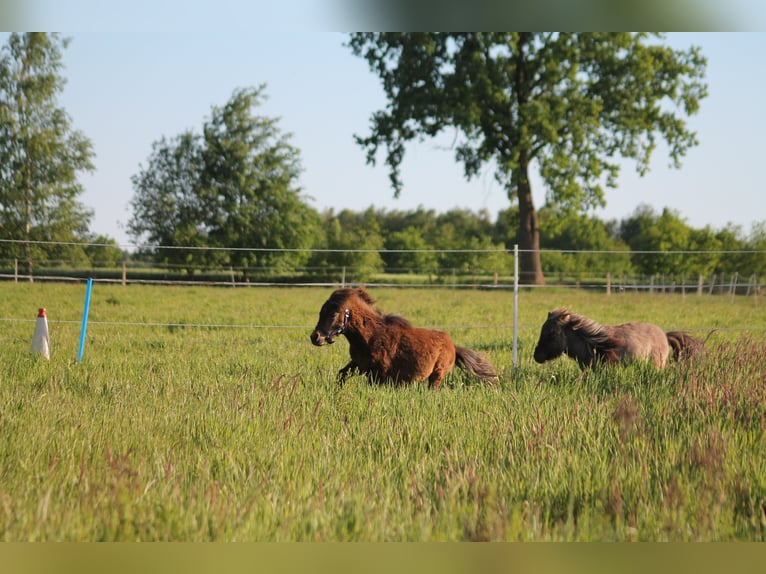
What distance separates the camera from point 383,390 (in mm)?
6102

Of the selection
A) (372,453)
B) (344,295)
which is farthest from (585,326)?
(372,453)

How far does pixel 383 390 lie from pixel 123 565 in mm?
4863

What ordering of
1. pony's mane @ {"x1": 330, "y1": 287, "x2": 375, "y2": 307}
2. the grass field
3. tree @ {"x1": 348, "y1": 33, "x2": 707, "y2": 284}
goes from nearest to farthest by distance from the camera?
the grass field < pony's mane @ {"x1": 330, "y1": 287, "x2": 375, "y2": 307} < tree @ {"x1": 348, "y1": 33, "x2": 707, "y2": 284}

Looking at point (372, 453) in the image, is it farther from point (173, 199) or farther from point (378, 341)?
point (173, 199)

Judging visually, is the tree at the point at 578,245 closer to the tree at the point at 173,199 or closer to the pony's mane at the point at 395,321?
the pony's mane at the point at 395,321

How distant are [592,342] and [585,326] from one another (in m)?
0.20

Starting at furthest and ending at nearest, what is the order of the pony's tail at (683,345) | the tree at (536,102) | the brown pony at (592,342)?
the tree at (536,102) → the pony's tail at (683,345) → the brown pony at (592,342)

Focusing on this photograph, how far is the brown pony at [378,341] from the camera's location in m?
6.39

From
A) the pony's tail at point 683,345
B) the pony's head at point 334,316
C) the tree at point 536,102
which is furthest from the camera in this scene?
the tree at point 536,102

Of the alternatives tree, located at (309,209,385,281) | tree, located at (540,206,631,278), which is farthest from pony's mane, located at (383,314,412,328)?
tree, located at (309,209,385,281)

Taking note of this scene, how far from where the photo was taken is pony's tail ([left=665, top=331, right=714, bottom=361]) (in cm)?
795

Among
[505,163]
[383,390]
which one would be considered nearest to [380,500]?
[383,390]

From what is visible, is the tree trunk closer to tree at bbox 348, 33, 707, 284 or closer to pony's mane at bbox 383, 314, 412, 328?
A: tree at bbox 348, 33, 707, 284

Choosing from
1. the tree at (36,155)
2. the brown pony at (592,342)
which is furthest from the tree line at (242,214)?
the brown pony at (592,342)
